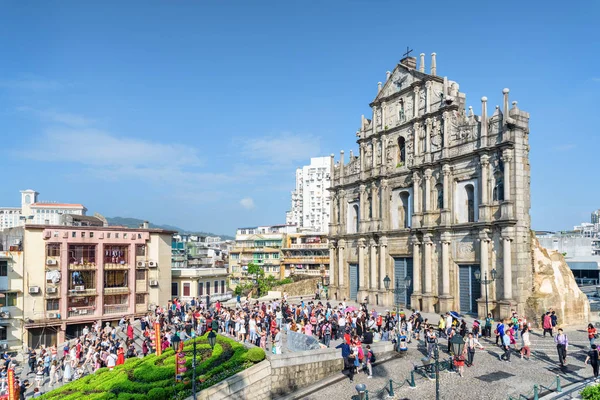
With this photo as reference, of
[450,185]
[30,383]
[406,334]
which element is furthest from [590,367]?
[30,383]

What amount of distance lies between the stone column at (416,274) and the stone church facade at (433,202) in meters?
0.08

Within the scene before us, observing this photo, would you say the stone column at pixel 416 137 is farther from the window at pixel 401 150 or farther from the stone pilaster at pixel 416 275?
the stone pilaster at pixel 416 275

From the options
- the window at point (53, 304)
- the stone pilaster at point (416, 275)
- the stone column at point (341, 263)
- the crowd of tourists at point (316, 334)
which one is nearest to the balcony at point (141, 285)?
the window at point (53, 304)

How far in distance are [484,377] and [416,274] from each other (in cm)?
1763

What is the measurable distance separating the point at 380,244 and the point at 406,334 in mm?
15074

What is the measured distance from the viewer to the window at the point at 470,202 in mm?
36062

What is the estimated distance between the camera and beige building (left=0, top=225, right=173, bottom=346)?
45219 mm

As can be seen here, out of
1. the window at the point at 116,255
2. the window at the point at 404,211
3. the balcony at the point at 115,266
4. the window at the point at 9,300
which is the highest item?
the window at the point at 404,211

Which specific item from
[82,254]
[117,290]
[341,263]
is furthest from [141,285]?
[341,263]

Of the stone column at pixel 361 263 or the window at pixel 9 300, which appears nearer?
the window at pixel 9 300

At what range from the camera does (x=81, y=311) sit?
155 ft

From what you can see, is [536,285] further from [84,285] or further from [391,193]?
[84,285]

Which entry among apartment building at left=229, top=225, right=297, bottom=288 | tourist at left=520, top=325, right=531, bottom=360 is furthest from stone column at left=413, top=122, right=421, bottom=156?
apartment building at left=229, top=225, right=297, bottom=288

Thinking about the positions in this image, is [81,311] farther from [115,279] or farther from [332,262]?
[332,262]
